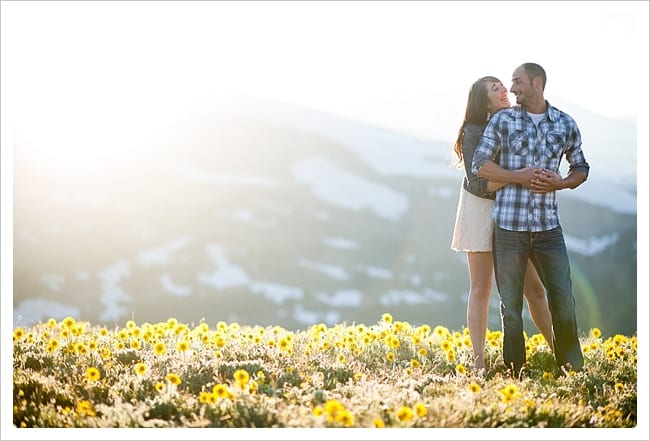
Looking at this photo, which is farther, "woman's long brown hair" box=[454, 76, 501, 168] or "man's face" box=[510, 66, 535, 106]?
"woman's long brown hair" box=[454, 76, 501, 168]

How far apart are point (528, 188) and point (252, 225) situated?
1720 cm

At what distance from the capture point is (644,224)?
5.23 m

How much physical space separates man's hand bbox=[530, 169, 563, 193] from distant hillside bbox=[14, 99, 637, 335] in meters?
12.7

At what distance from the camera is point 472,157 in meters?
4.91

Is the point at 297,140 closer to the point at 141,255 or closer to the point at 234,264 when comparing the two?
the point at 234,264

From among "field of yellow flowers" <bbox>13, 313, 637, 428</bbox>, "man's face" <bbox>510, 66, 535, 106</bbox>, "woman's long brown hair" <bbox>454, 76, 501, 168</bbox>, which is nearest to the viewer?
"field of yellow flowers" <bbox>13, 313, 637, 428</bbox>

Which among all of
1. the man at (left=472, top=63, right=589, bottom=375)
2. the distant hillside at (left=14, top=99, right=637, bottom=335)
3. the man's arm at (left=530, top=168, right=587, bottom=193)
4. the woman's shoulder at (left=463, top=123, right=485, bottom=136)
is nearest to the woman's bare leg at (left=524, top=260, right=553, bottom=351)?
the man at (left=472, top=63, right=589, bottom=375)

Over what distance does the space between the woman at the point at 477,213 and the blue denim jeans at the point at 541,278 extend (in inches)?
5.3

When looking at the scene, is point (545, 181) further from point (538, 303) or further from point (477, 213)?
point (538, 303)

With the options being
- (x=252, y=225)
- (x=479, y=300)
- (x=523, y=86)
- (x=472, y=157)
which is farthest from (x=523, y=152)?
(x=252, y=225)

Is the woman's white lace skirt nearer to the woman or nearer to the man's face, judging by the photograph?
the woman

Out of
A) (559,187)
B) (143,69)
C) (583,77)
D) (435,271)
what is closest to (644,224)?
(559,187)

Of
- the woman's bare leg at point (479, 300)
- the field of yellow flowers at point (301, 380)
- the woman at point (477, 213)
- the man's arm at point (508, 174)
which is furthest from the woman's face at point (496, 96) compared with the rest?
the field of yellow flowers at point (301, 380)

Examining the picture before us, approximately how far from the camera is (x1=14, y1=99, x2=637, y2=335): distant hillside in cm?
1884
